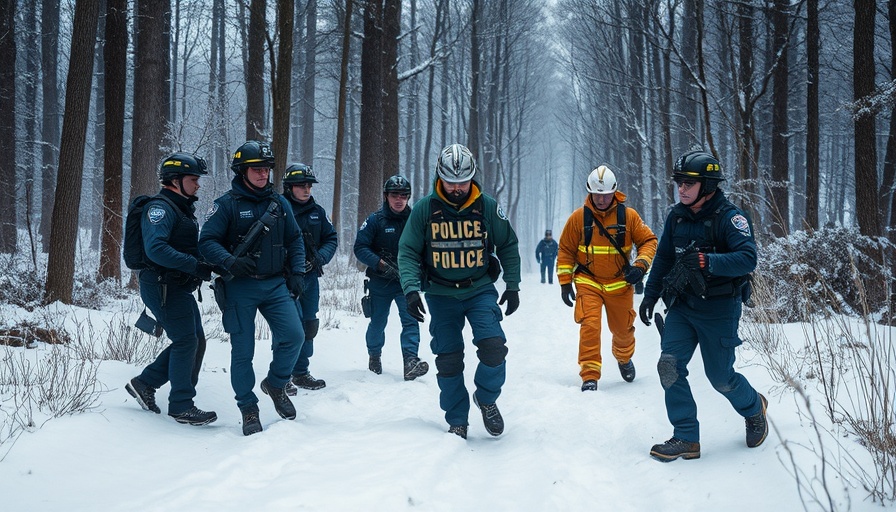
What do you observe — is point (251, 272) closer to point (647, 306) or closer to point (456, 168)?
point (456, 168)

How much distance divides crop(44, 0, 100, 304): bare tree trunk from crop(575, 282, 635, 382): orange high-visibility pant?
6.44 metres

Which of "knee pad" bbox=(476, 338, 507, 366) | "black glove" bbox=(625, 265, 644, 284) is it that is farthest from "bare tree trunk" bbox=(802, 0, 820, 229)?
"knee pad" bbox=(476, 338, 507, 366)

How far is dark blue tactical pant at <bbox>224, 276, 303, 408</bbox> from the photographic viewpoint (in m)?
4.76

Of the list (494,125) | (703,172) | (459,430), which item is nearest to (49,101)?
(494,125)

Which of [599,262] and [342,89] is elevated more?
[342,89]

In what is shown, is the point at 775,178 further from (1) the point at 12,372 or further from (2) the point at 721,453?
(1) the point at 12,372

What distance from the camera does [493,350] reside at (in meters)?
4.64

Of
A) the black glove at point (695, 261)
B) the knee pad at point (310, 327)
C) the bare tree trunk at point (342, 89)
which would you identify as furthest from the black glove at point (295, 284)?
the bare tree trunk at point (342, 89)

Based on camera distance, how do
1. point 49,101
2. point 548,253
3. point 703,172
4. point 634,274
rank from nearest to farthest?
point 703,172 → point 634,274 → point 548,253 → point 49,101

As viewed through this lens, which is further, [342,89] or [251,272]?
[342,89]

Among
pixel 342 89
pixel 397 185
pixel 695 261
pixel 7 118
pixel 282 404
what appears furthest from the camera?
pixel 7 118

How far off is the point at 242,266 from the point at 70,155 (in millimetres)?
5025

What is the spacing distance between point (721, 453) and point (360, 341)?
5758 mm

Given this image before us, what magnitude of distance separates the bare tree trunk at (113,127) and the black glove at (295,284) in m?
6.64
